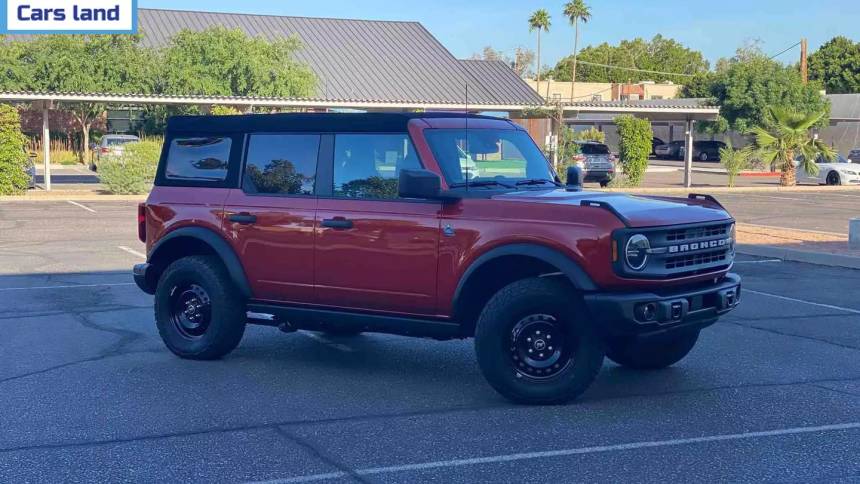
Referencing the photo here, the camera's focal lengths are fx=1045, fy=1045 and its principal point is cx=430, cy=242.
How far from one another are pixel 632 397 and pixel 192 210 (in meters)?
3.89

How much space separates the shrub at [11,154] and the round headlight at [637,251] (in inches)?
980

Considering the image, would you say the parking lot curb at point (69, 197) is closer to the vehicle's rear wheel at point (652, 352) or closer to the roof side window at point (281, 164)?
the roof side window at point (281, 164)

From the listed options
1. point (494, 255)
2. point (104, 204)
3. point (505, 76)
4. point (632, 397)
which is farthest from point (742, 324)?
point (505, 76)

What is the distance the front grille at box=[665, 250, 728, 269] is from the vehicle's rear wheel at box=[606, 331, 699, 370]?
865 millimetres

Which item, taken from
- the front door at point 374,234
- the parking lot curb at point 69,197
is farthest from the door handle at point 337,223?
the parking lot curb at point 69,197

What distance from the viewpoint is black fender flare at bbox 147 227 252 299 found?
330 inches

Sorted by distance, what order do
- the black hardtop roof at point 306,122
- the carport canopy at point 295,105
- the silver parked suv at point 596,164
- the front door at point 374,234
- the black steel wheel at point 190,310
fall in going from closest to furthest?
1. the front door at point 374,234
2. the black hardtop roof at point 306,122
3. the black steel wheel at point 190,310
4. the carport canopy at point 295,105
5. the silver parked suv at point 596,164

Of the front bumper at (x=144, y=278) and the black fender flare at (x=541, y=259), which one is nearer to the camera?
the black fender flare at (x=541, y=259)

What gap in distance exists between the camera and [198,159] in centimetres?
891

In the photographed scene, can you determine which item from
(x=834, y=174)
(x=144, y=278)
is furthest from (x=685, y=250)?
(x=834, y=174)

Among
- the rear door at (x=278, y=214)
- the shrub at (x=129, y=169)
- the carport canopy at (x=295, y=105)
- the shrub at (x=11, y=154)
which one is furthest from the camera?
the carport canopy at (x=295, y=105)

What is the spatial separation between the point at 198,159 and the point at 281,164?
2.98ft

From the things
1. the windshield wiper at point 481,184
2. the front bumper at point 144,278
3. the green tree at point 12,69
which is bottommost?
the front bumper at point 144,278

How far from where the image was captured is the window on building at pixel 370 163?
7.80 m
